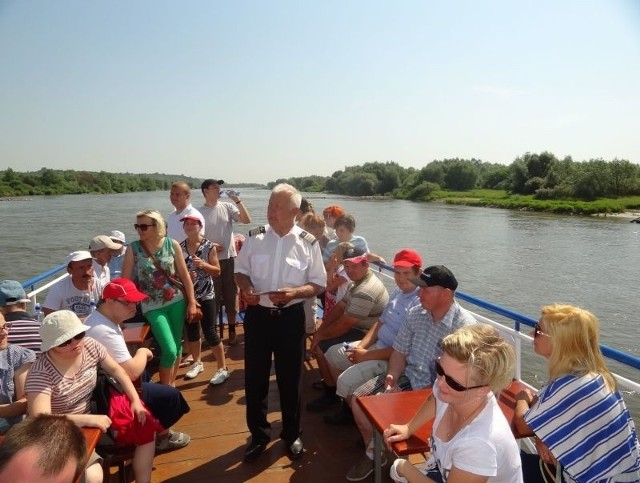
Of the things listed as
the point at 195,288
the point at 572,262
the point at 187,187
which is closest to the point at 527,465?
the point at 195,288

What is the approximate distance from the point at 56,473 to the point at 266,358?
6.27ft

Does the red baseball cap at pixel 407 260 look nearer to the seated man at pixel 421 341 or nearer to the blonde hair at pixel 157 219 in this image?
the seated man at pixel 421 341

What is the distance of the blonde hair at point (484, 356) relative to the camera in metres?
1.56

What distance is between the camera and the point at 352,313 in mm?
3508

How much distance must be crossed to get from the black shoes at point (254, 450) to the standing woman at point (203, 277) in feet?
3.70

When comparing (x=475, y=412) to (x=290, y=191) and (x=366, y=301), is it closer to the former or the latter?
(x=290, y=191)

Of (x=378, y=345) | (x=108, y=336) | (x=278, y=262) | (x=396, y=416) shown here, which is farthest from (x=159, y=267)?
(x=396, y=416)

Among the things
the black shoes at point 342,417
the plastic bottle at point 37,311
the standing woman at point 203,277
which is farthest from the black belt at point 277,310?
the plastic bottle at point 37,311

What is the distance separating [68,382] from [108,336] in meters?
0.36

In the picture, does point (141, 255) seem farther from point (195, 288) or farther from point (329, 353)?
point (329, 353)

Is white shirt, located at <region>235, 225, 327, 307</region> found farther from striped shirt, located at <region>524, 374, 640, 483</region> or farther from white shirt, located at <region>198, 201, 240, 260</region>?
white shirt, located at <region>198, 201, 240, 260</region>

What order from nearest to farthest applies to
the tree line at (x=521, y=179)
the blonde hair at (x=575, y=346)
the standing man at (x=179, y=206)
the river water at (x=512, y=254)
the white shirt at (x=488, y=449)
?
the white shirt at (x=488, y=449), the blonde hair at (x=575, y=346), the standing man at (x=179, y=206), the river water at (x=512, y=254), the tree line at (x=521, y=179)

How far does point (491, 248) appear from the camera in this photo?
2306 centimetres

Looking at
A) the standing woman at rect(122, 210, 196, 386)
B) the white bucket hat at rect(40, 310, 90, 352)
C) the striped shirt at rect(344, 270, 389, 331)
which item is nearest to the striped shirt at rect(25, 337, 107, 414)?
A: the white bucket hat at rect(40, 310, 90, 352)
